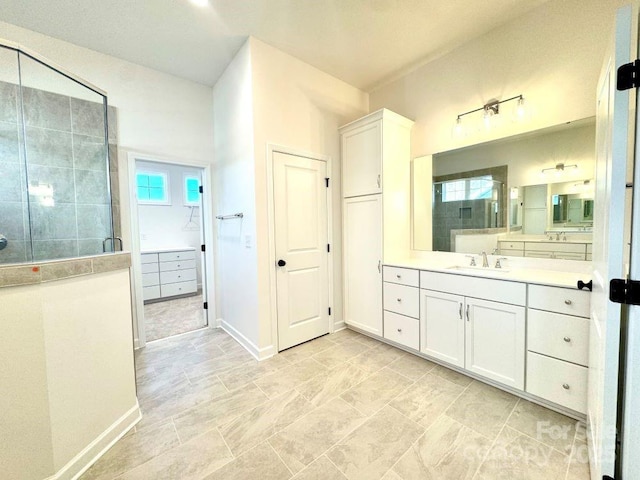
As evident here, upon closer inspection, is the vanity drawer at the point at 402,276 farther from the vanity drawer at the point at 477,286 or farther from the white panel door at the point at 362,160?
the white panel door at the point at 362,160

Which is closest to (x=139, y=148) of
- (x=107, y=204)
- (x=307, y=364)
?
(x=107, y=204)

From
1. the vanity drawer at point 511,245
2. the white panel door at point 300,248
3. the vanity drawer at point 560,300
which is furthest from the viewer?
the white panel door at point 300,248

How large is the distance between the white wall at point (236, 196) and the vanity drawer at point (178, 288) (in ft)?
5.76

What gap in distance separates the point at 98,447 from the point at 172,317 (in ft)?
8.05

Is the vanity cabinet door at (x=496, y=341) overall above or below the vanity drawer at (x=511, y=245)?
below

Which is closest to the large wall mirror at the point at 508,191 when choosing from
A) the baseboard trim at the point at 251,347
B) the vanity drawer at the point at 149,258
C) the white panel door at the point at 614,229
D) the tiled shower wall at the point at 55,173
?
the white panel door at the point at 614,229

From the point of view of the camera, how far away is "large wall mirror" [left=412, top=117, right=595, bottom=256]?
6.58 feet

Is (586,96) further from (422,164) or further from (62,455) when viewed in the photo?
(62,455)

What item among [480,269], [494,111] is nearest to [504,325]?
[480,269]


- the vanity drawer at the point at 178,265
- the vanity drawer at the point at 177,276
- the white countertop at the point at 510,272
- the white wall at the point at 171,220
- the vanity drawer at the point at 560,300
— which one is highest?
the white wall at the point at 171,220

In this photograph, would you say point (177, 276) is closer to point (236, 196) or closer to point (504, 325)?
point (236, 196)

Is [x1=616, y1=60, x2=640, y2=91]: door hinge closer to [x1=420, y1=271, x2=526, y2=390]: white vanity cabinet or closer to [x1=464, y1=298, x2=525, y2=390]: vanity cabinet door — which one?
[x1=420, y1=271, x2=526, y2=390]: white vanity cabinet

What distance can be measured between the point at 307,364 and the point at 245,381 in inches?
22.7

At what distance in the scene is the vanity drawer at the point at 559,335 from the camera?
162 cm
